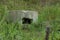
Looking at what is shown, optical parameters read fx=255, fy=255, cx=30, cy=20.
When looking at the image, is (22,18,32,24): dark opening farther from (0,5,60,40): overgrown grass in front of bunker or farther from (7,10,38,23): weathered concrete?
(0,5,60,40): overgrown grass in front of bunker

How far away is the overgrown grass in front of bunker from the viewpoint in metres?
4.23

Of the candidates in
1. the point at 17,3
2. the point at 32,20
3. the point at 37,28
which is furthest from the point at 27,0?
the point at 37,28

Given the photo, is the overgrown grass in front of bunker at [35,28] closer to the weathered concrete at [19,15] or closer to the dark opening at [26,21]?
the weathered concrete at [19,15]

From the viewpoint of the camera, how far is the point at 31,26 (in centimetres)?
692

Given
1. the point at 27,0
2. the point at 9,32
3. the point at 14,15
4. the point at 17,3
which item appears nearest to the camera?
the point at 9,32

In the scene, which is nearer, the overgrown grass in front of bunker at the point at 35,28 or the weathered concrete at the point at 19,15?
the overgrown grass in front of bunker at the point at 35,28

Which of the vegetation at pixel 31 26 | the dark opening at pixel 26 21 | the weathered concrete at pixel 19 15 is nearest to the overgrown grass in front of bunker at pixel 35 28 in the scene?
the vegetation at pixel 31 26

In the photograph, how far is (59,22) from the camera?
22.6 feet

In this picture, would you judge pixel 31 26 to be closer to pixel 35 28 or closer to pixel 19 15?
pixel 35 28

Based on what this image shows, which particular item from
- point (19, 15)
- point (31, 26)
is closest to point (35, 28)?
point (31, 26)

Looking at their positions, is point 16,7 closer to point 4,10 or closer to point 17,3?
point 17,3

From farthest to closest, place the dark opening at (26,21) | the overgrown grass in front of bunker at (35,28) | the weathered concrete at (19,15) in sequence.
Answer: the dark opening at (26,21)
the weathered concrete at (19,15)
the overgrown grass in front of bunker at (35,28)

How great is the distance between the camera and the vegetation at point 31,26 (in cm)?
430

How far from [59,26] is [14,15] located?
1511 mm
